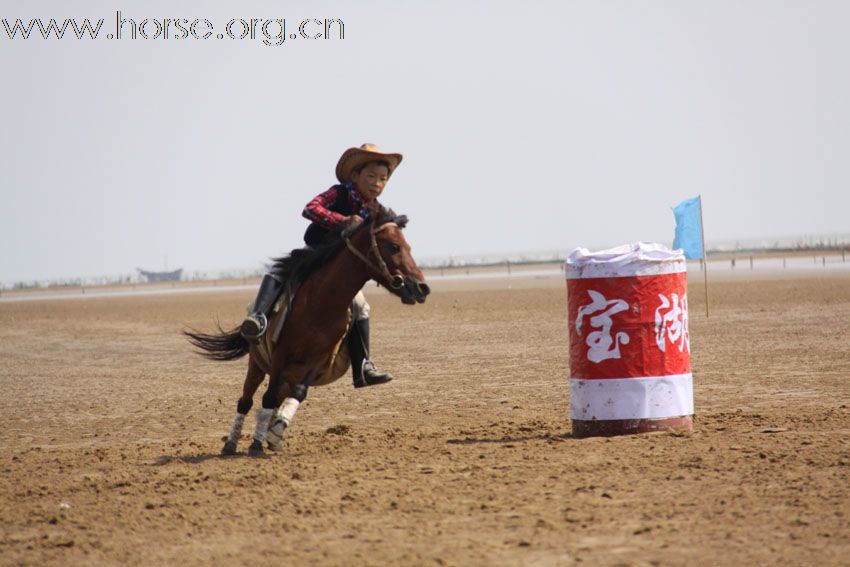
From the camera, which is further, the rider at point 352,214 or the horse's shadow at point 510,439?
the horse's shadow at point 510,439

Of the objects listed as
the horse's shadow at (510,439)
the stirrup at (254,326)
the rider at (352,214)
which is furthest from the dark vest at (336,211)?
the horse's shadow at (510,439)

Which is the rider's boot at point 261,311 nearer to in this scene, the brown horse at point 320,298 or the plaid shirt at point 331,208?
the brown horse at point 320,298

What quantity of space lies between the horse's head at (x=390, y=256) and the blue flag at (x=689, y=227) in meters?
16.5

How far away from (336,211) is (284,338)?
1140 millimetres

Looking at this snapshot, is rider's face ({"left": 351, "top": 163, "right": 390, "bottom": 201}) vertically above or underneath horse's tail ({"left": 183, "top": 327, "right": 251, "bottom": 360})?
above

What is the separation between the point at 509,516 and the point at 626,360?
292 centimetres

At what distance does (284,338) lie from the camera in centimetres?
976

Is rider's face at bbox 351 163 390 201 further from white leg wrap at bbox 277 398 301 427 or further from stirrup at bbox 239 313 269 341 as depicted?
white leg wrap at bbox 277 398 301 427

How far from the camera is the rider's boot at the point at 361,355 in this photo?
10.1 metres

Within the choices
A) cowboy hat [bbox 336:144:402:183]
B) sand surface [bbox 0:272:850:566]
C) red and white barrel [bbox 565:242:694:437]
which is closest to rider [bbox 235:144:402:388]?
cowboy hat [bbox 336:144:402:183]

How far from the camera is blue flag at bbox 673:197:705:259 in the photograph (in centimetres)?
2536

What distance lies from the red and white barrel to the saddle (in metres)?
1.90

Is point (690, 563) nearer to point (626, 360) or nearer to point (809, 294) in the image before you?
point (626, 360)

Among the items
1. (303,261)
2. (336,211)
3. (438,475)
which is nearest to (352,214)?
(336,211)
